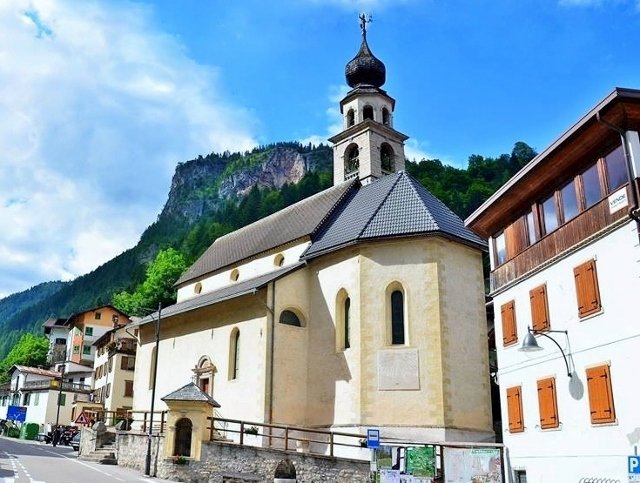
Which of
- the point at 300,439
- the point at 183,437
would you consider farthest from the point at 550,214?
the point at 183,437

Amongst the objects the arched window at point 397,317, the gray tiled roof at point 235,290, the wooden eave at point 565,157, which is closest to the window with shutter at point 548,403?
the wooden eave at point 565,157

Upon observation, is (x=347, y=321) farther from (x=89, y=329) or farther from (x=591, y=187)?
(x=89, y=329)

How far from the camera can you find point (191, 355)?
30797 millimetres

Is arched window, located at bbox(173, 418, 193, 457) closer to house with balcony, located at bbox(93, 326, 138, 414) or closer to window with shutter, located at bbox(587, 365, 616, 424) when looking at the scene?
window with shutter, located at bbox(587, 365, 616, 424)

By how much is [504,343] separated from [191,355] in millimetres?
17267

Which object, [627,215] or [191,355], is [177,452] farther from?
[627,215]

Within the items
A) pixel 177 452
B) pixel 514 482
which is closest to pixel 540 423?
pixel 514 482

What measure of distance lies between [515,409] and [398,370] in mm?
6693

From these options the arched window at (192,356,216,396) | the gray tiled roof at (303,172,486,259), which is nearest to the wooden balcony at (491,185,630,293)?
the gray tiled roof at (303,172,486,259)

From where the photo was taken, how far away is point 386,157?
34.9m

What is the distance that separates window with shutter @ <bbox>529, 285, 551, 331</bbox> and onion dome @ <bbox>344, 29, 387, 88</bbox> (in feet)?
72.8

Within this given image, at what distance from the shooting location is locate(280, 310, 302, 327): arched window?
2653 centimetres

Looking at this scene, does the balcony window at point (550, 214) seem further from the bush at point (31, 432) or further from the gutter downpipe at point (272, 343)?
the bush at point (31, 432)

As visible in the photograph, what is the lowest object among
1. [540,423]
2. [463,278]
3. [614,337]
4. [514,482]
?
[514,482]
